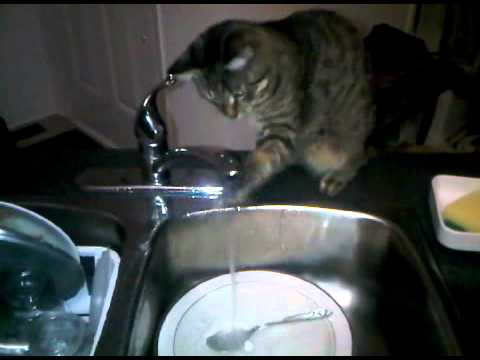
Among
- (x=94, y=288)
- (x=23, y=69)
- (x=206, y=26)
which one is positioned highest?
(x=206, y=26)

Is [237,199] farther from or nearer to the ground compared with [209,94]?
nearer to the ground

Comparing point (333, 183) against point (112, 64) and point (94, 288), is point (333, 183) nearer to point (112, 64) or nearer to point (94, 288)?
point (94, 288)

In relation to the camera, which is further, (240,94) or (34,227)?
(240,94)

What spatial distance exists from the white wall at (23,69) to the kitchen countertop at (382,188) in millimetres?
1440

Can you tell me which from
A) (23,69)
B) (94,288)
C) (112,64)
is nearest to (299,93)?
(94,288)

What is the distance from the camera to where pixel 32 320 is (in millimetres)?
601

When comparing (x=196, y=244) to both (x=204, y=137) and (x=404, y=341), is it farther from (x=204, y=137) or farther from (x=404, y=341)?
(x=204, y=137)

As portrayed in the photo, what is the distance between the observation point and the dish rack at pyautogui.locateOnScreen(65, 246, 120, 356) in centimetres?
58

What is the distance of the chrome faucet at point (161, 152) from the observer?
61cm

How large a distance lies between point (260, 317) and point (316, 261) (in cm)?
13

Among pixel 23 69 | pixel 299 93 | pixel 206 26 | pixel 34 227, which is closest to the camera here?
pixel 34 227

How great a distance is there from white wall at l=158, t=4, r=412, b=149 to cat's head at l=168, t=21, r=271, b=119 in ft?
1.84

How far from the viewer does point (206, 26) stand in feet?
4.59

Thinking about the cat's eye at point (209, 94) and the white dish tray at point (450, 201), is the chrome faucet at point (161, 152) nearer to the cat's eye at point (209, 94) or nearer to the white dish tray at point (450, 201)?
the cat's eye at point (209, 94)
